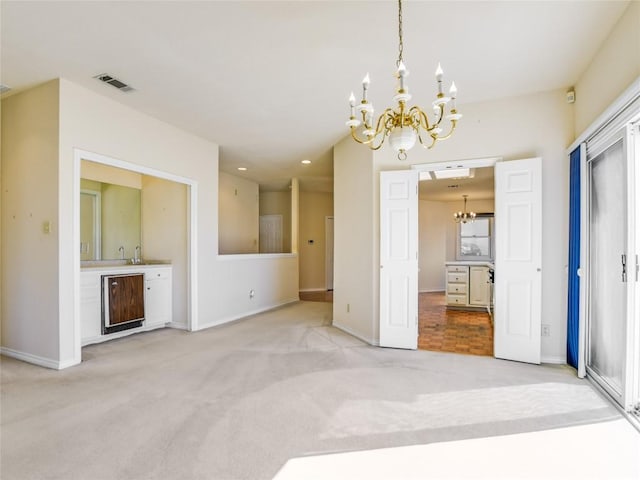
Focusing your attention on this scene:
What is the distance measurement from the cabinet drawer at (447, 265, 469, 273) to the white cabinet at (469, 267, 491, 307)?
0.28ft

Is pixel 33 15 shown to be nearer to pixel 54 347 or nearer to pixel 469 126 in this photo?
pixel 54 347

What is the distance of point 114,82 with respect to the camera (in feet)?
10.8

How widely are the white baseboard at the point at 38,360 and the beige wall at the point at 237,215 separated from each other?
12.8 ft

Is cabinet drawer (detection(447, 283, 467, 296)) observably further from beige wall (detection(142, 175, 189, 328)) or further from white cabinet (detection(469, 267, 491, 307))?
beige wall (detection(142, 175, 189, 328))

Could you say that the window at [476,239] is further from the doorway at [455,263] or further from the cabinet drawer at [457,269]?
the cabinet drawer at [457,269]

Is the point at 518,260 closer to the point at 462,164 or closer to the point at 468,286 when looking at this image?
the point at 462,164

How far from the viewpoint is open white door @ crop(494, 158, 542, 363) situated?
11.4 ft

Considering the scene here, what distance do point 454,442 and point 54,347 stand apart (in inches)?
139

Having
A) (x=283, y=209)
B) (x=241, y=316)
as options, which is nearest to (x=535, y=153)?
(x=241, y=316)

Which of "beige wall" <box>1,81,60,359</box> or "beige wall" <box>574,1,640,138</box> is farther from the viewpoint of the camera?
"beige wall" <box>1,81,60,359</box>

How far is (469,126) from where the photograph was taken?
385 centimetres

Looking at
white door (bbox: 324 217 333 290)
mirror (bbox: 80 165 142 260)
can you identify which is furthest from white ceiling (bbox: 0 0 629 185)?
white door (bbox: 324 217 333 290)

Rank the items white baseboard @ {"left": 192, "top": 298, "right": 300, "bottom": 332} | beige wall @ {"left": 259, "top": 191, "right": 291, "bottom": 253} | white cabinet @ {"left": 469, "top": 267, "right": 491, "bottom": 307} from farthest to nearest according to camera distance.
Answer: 1. beige wall @ {"left": 259, "top": 191, "right": 291, "bottom": 253}
2. white cabinet @ {"left": 469, "top": 267, "right": 491, "bottom": 307}
3. white baseboard @ {"left": 192, "top": 298, "right": 300, "bottom": 332}

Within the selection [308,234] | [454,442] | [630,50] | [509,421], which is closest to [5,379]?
[454,442]
